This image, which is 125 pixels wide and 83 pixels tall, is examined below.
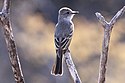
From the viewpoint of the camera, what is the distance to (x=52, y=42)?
17.8 ft

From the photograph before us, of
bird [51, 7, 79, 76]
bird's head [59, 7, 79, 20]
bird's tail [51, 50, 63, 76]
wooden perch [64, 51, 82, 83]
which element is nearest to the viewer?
wooden perch [64, 51, 82, 83]

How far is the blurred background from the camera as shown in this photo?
491 cm

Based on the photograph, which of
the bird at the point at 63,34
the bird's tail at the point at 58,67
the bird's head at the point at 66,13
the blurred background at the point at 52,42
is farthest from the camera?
the blurred background at the point at 52,42

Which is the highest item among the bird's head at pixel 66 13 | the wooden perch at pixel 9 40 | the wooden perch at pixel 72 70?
the bird's head at pixel 66 13

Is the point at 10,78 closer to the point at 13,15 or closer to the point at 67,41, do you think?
the point at 13,15

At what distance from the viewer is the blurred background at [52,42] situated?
16.1 ft

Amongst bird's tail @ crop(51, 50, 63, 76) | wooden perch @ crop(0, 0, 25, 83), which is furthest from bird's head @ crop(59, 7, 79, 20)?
wooden perch @ crop(0, 0, 25, 83)

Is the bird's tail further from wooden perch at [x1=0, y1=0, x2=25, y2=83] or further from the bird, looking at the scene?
wooden perch at [x1=0, y1=0, x2=25, y2=83]

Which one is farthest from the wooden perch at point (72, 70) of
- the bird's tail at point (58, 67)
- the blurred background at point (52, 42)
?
the blurred background at point (52, 42)

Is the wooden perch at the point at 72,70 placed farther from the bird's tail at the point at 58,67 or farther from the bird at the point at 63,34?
the bird at the point at 63,34

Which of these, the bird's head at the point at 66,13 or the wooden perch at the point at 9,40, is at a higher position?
the bird's head at the point at 66,13

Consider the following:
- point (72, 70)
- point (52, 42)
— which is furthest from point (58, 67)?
point (52, 42)

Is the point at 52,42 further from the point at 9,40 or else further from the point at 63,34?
the point at 9,40

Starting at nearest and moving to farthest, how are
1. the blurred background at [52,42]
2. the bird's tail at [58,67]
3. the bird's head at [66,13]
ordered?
1. the bird's tail at [58,67]
2. the bird's head at [66,13]
3. the blurred background at [52,42]
